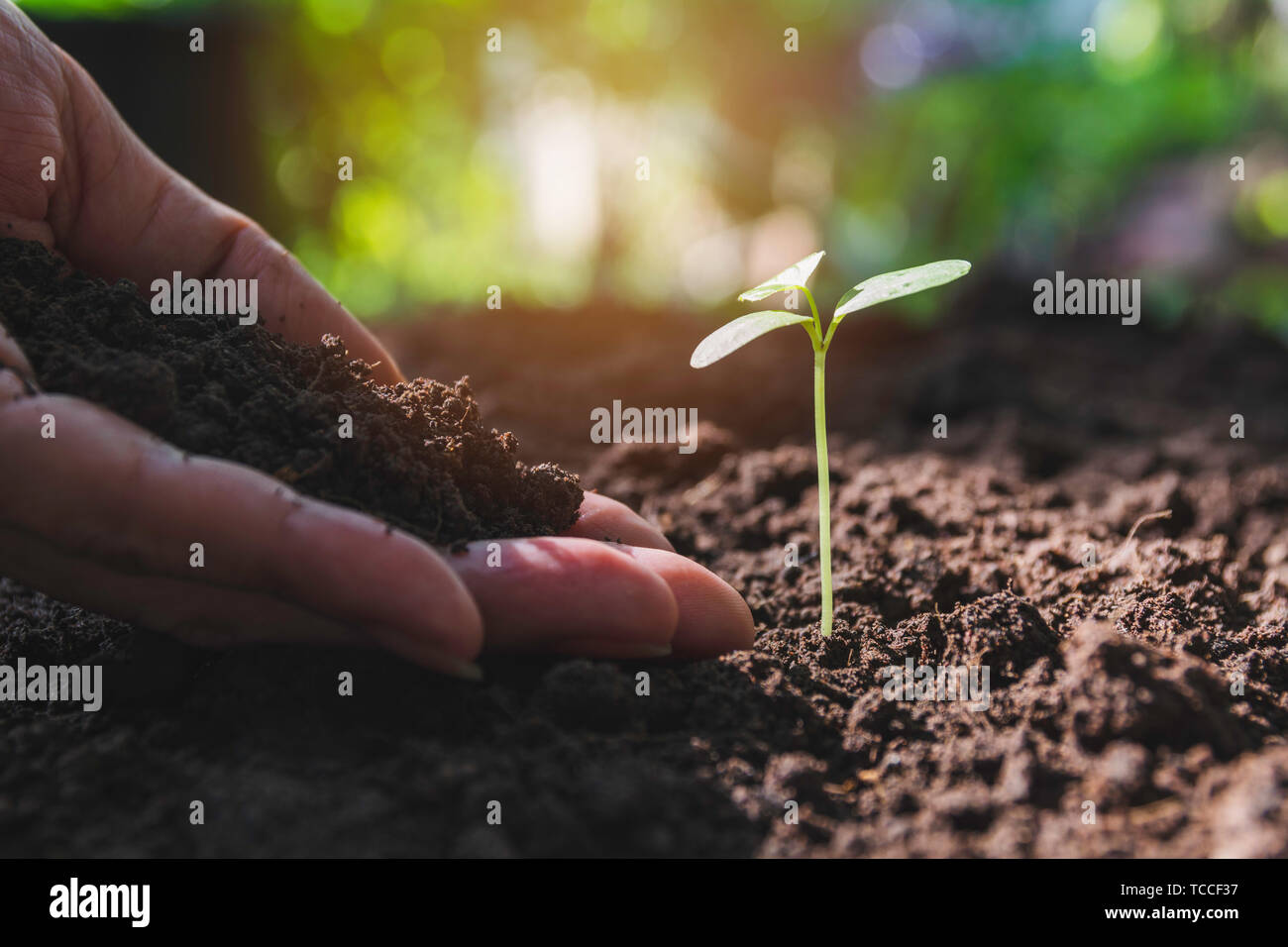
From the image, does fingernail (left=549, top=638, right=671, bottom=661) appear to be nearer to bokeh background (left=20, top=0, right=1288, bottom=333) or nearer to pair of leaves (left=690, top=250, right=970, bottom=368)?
pair of leaves (left=690, top=250, right=970, bottom=368)

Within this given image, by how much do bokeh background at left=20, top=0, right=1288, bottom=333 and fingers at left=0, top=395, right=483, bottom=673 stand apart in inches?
177

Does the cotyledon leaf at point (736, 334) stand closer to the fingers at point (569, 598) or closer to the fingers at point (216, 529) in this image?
the fingers at point (569, 598)

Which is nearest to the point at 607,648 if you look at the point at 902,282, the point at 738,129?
the point at 902,282

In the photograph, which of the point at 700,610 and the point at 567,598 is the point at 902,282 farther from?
the point at 567,598

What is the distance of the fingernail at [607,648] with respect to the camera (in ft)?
5.43

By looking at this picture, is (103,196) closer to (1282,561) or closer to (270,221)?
(1282,561)

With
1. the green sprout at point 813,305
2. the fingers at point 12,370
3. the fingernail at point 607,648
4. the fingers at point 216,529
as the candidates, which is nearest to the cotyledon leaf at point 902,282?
the green sprout at point 813,305

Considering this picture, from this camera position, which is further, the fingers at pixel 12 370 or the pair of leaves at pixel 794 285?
the pair of leaves at pixel 794 285

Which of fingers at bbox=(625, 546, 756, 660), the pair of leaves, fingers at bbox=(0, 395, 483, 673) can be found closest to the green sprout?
the pair of leaves

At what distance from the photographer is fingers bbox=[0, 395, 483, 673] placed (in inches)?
56.4

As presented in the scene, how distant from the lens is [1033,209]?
7.44m

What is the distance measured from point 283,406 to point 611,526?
75cm

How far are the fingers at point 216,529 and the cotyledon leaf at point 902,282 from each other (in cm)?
92
